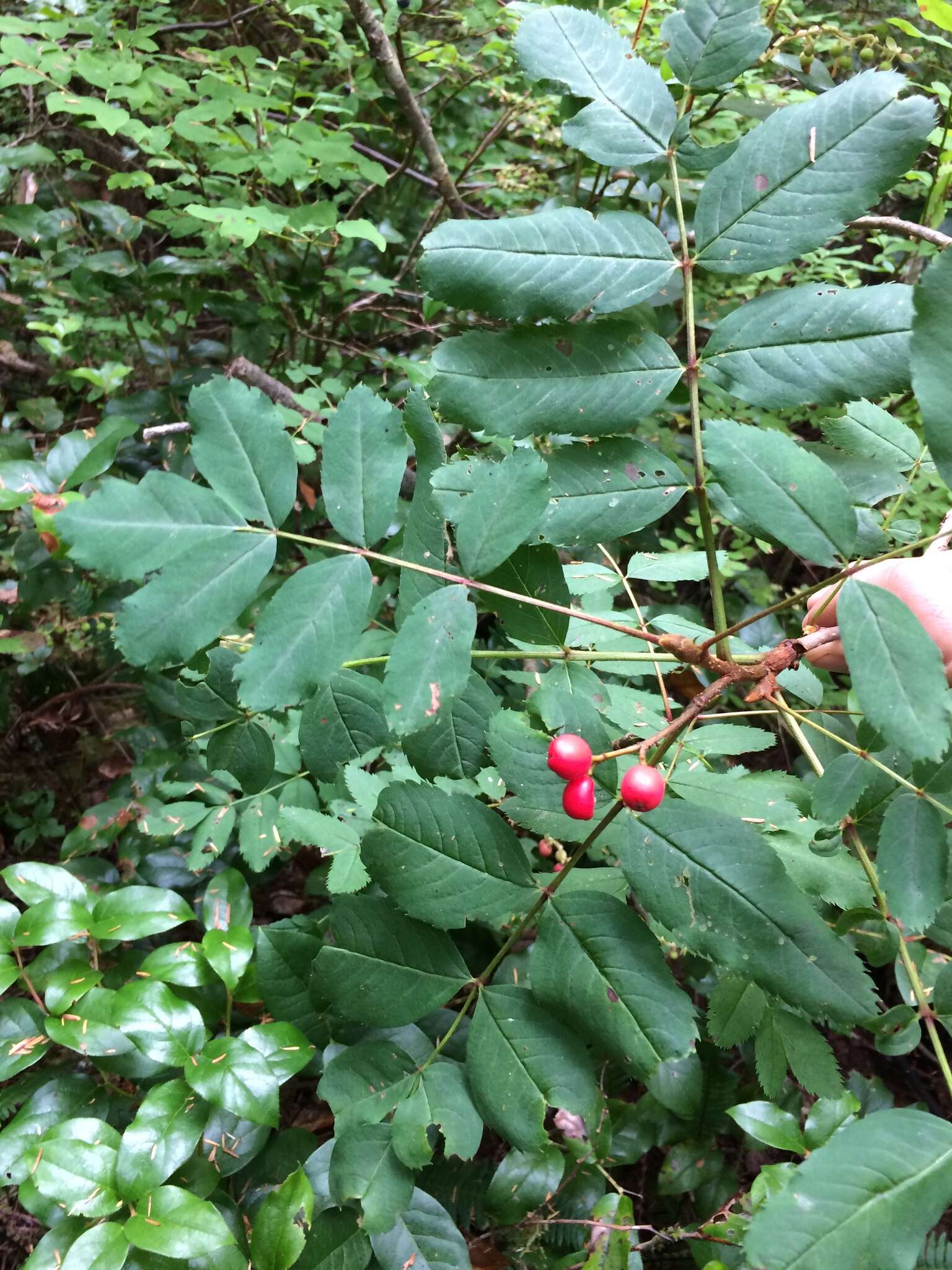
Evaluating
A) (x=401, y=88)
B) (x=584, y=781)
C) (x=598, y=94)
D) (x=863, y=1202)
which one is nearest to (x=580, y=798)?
(x=584, y=781)

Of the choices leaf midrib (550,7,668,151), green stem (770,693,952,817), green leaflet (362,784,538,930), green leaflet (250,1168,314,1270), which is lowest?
green leaflet (250,1168,314,1270)

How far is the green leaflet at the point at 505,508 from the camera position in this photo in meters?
0.75

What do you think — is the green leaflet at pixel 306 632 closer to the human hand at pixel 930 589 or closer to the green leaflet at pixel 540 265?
the green leaflet at pixel 540 265

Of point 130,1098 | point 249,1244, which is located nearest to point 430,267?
point 249,1244

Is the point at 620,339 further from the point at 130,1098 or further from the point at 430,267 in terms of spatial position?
the point at 130,1098

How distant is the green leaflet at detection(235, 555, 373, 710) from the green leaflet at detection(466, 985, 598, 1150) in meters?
0.49

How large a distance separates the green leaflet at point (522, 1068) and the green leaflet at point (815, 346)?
30.1 inches

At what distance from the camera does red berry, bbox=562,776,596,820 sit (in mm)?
744

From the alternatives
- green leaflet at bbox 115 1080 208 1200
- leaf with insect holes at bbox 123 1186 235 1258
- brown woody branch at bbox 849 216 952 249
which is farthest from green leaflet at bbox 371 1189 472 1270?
brown woody branch at bbox 849 216 952 249

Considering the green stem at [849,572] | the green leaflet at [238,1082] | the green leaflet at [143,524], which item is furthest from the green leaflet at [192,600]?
the green leaflet at [238,1082]

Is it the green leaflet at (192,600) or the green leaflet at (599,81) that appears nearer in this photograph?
the green leaflet at (192,600)

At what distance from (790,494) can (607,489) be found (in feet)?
0.68

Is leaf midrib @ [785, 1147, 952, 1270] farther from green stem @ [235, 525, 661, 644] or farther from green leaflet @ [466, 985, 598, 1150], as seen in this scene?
green stem @ [235, 525, 661, 644]

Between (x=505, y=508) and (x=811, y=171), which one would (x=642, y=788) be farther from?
(x=811, y=171)
